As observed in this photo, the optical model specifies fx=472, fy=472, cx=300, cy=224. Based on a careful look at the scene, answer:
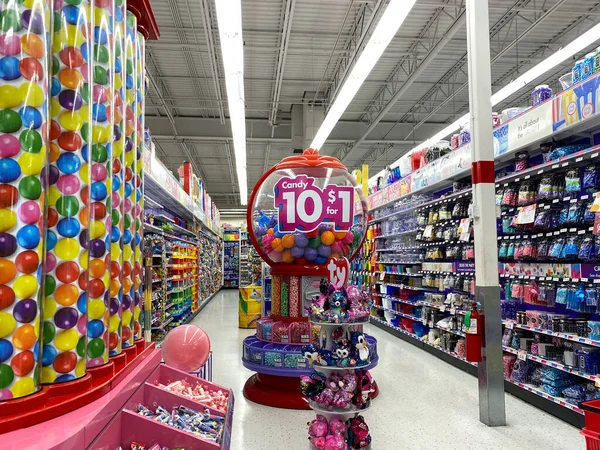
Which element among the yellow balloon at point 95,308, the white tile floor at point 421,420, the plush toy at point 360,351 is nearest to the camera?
the yellow balloon at point 95,308

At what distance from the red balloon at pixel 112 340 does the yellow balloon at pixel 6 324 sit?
0.74 m

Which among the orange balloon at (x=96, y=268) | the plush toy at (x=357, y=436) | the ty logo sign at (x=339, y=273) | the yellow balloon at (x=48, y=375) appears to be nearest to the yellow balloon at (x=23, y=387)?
the yellow balloon at (x=48, y=375)

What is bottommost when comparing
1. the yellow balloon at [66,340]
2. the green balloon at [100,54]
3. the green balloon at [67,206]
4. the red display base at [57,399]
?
the red display base at [57,399]

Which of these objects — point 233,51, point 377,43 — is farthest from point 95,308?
point 377,43

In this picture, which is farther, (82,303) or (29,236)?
(82,303)

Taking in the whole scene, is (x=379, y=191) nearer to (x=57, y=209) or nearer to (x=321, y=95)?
(x=321, y=95)

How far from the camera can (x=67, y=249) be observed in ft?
5.24

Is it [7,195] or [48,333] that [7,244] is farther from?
[48,333]

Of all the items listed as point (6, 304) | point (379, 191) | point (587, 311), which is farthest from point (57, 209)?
point (379, 191)

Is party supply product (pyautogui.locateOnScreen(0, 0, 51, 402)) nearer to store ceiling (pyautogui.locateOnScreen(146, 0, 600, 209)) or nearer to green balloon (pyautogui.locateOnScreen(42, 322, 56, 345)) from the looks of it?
green balloon (pyautogui.locateOnScreen(42, 322, 56, 345))

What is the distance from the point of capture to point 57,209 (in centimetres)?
158

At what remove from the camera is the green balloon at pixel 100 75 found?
73.8 inches

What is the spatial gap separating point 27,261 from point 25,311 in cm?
15

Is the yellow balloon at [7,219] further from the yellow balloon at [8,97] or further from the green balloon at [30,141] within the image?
the yellow balloon at [8,97]
